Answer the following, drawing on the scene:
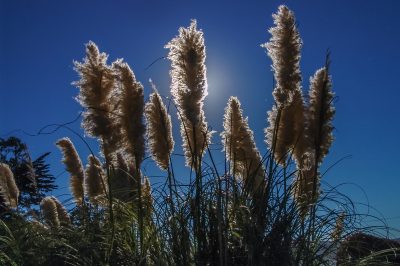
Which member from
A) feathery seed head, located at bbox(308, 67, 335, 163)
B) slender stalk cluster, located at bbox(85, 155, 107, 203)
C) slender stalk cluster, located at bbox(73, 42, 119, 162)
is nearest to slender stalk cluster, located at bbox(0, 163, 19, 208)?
slender stalk cluster, located at bbox(85, 155, 107, 203)

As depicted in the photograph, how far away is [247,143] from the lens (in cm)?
458

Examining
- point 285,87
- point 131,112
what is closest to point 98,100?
point 131,112

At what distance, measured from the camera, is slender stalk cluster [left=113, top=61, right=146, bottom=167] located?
4.23 m

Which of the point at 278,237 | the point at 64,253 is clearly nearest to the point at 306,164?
the point at 278,237

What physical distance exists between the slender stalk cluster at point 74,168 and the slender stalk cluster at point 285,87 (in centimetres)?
217

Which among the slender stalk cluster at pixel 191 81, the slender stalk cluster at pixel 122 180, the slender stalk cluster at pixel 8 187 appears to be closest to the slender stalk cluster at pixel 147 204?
the slender stalk cluster at pixel 122 180

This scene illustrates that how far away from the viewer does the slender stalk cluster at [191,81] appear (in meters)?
4.09

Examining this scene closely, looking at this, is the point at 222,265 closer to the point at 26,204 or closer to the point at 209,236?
the point at 209,236

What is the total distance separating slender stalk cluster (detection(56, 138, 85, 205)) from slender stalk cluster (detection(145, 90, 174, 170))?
1.51 m

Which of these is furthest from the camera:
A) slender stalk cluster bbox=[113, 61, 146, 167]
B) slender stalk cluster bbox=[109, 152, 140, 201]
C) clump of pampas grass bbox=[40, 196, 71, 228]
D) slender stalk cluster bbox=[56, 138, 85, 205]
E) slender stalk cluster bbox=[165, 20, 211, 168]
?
slender stalk cluster bbox=[56, 138, 85, 205]

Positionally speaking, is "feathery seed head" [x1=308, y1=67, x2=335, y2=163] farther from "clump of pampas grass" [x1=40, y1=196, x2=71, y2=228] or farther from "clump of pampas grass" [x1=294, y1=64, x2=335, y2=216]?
"clump of pampas grass" [x1=40, y1=196, x2=71, y2=228]

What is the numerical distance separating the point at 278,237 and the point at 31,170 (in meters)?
3.15

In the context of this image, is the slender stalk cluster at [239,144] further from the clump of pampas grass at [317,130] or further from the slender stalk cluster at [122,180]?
the slender stalk cluster at [122,180]

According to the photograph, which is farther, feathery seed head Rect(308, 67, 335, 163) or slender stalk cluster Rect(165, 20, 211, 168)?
feathery seed head Rect(308, 67, 335, 163)
